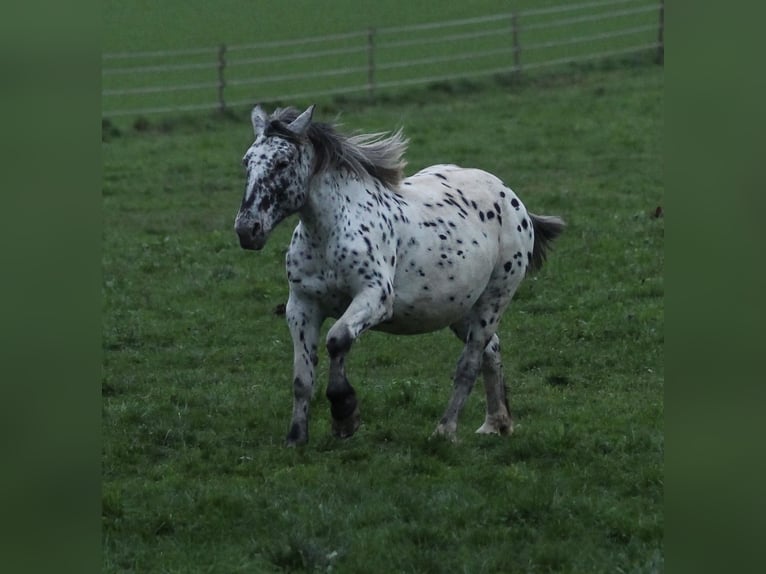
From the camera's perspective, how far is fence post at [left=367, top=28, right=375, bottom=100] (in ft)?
76.5

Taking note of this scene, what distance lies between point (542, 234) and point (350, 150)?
1.80 meters

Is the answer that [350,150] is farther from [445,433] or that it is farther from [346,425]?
[445,433]

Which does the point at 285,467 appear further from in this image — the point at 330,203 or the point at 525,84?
the point at 525,84

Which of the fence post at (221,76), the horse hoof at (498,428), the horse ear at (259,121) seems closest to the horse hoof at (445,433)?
the horse hoof at (498,428)

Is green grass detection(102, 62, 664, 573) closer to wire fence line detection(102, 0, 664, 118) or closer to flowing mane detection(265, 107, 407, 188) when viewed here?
flowing mane detection(265, 107, 407, 188)

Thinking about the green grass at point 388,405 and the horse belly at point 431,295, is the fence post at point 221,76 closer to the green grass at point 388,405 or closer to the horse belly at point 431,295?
the green grass at point 388,405

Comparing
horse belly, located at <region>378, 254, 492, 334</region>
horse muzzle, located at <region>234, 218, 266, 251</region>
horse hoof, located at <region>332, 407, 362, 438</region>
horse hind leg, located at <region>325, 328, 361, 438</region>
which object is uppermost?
horse muzzle, located at <region>234, 218, 266, 251</region>

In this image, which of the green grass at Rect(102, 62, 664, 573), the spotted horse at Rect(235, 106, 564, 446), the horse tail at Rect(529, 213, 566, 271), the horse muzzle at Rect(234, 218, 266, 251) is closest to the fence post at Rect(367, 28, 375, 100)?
the green grass at Rect(102, 62, 664, 573)

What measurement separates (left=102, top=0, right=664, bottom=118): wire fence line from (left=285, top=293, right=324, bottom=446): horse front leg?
16118 millimetres

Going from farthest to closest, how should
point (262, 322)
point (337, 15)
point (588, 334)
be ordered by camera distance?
point (337, 15) < point (262, 322) < point (588, 334)
